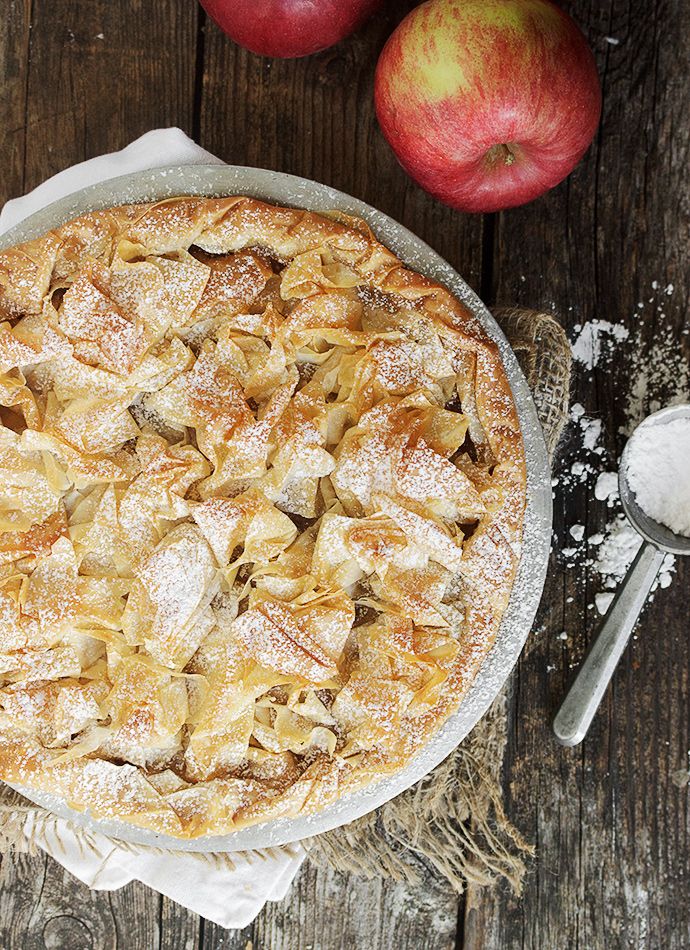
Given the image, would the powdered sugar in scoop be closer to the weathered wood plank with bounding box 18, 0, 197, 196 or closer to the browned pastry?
the browned pastry

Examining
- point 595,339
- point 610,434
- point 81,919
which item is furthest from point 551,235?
point 81,919

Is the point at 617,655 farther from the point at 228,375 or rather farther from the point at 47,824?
the point at 47,824

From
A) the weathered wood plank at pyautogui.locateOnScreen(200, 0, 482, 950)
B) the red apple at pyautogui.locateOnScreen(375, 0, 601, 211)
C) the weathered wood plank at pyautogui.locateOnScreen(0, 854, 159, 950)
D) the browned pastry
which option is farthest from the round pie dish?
the weathered wood plank at pyautogui.locateOnScreen(0, 854, 159, 950)

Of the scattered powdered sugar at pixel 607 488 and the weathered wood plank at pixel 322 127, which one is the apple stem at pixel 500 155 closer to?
the weathered wood plank at pixel 322 127

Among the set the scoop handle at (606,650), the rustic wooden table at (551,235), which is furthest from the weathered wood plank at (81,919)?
the scoop handle at (606,650)

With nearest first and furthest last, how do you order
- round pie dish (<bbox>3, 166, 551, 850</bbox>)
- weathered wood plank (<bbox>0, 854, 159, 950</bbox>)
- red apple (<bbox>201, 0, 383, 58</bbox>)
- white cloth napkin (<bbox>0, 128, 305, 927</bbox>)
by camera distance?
round pie dish (<bbox>3, 166, 551, 850</bbox>), red apple (<bbox>201, 0, 383, 58</bbox>), white cloth napkin (<bbox>0, 128, 305, 927</bbox>), weathered wood plank (<bbox>0, 854, 159, 950</bbox>)

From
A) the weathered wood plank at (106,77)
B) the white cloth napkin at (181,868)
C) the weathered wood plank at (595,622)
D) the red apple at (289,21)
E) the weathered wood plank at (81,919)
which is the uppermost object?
the red apple at (289,21)
